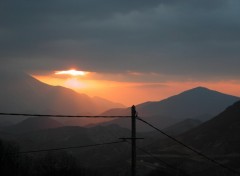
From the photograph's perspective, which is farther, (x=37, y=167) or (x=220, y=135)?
(x=220, y=135)

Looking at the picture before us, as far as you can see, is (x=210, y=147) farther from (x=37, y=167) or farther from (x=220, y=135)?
(x=37, y=167)

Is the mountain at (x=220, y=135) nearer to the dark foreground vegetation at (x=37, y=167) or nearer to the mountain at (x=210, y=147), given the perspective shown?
the mountain at (x=210, y=147)

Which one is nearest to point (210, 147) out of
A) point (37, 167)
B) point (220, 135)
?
point (220, 135)

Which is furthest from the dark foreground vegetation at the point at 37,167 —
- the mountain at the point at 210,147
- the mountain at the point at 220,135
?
the mountain at the point at 220,135

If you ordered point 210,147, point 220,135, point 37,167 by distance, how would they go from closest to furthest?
point 37,167, point 210,147, point 220,135

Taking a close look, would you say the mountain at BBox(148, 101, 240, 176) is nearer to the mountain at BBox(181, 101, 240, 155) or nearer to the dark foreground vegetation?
the mountain at BBox(181, 101, 240, 155)

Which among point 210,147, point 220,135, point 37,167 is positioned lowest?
point 37,167

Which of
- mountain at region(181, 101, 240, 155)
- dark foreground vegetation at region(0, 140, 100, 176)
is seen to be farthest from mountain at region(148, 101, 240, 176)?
dark foreground vegetation at region(0, 140, 100, 176)

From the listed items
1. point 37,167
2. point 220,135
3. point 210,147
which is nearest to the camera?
point 37,167

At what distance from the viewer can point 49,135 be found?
602 ft

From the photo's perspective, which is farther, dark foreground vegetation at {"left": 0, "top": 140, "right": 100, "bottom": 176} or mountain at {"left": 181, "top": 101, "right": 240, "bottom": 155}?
mountain at {"left": 181, "top": 101, "right": 240, "bottom": 155}

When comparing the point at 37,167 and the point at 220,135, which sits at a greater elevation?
the point at 220,135

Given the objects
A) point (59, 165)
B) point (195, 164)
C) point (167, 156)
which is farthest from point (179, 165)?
point (59, 165)

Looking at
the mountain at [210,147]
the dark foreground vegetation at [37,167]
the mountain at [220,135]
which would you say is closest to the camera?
the dark foreground vegetation at [37,167]
